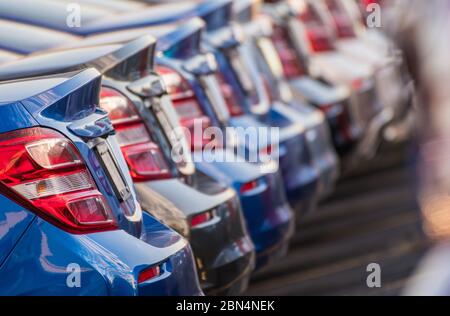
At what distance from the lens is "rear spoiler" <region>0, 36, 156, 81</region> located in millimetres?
5762

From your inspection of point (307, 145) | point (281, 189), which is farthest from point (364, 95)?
point (281, 189)

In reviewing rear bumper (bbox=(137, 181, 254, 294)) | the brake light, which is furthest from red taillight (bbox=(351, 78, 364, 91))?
rear bumper (bbox=(137, 181, 254, 294))

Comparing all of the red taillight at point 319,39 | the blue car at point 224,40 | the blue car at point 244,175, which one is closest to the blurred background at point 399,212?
the red taillight at point 319,39

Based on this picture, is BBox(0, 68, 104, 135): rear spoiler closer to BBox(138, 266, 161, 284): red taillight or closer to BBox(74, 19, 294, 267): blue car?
BBox(138, 266, 161, 284): red taillight

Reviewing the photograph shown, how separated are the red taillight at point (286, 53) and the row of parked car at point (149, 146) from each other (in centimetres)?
2

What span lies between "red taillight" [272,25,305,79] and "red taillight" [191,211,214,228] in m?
5.22

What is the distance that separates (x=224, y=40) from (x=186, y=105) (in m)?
1.38

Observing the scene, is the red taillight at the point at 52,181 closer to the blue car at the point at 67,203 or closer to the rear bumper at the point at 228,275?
the blue car at the point at 67,203

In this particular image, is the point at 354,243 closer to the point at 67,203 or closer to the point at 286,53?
the point at 286,53

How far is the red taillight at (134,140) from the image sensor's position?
6.58 m

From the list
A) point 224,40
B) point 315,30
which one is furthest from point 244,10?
point 315,30

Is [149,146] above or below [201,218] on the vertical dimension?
above

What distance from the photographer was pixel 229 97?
938 cm
